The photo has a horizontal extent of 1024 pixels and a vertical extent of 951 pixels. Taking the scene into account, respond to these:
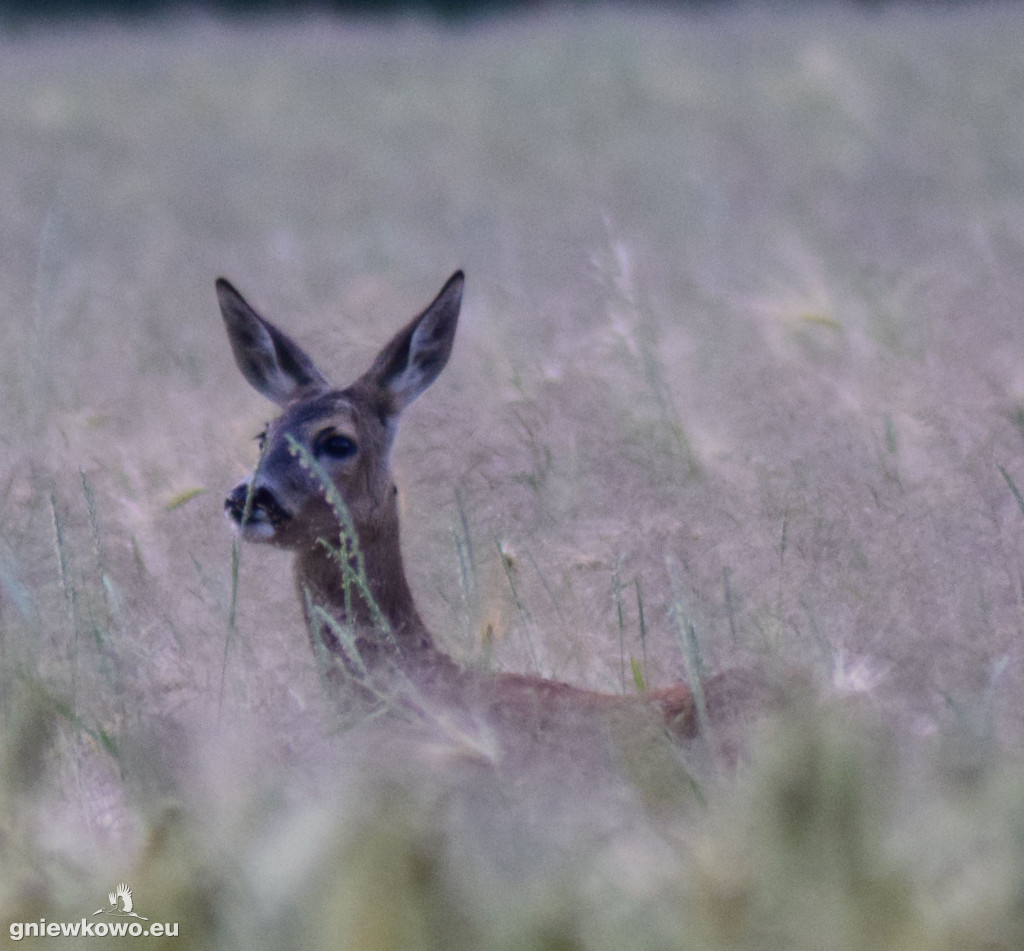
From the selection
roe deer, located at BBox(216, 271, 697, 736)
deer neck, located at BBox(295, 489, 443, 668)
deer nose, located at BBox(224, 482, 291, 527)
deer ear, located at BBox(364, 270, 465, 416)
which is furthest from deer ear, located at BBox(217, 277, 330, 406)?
deer nose, located at BBox(224, 482, 291, 527)

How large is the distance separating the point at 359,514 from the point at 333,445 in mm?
184

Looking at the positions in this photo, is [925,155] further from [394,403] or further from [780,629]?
[780,629]

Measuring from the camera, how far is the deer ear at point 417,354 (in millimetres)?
3592

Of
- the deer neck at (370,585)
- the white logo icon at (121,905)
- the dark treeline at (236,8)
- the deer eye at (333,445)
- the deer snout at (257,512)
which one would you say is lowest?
the dark treeline at (236,8)

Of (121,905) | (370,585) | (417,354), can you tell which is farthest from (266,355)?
(121,905)

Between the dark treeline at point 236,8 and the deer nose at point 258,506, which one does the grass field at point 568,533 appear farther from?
the dark treeline at point 236,8

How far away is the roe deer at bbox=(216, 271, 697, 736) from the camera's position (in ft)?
7.66

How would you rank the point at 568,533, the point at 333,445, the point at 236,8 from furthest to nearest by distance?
the point at 236,8
the point at 333,445
the point at 568,533

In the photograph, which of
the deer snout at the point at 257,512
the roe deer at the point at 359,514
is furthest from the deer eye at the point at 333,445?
the deer snout at the point at 257,512

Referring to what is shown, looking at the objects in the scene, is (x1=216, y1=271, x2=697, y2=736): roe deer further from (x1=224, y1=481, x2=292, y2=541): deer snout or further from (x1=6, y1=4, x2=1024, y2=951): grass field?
(x1=6, y1=4, x2=1024, y2=951): grass field

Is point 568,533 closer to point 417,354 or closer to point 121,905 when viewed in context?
point 417,354

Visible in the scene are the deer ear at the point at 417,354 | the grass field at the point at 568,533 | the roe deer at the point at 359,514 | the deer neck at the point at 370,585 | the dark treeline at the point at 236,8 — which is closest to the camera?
the grass field at the point at 568,533

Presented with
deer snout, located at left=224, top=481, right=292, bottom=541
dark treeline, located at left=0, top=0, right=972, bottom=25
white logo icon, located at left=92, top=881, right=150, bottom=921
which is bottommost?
dark treeline, located at left=0, top=0, right=972, bottom=25

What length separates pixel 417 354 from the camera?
3.64m
